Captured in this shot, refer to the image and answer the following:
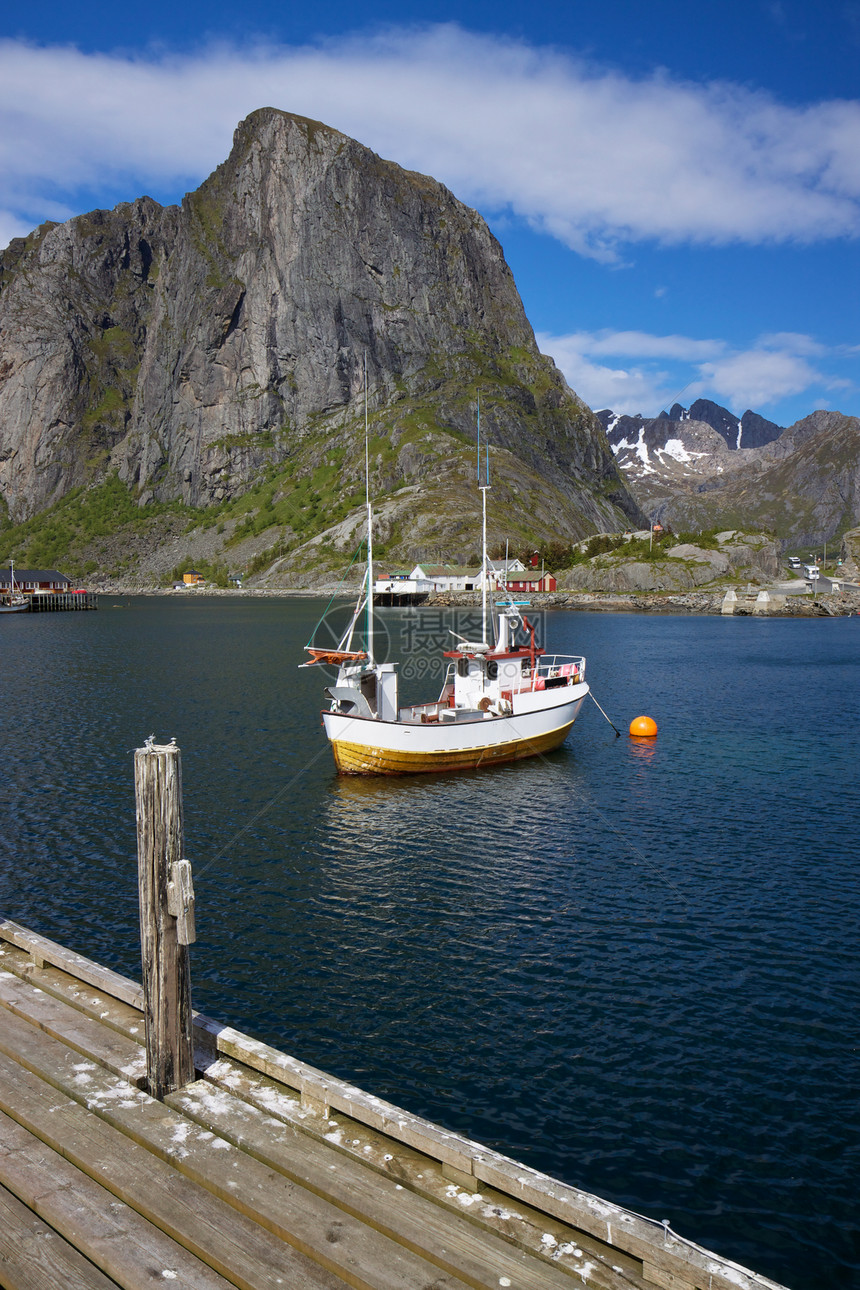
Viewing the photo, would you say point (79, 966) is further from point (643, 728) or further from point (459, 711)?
point (643, 728)

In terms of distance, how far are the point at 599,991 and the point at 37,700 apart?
51.6 meters

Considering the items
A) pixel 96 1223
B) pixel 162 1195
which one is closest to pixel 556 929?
pixel 162 1195

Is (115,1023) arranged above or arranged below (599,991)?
above

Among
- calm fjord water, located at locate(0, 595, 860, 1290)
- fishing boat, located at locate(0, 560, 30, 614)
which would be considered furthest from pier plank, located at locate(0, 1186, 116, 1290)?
fishing boat, located at locate(0, 560, 30, 614)

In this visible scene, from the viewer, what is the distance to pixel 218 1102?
9.99 meters

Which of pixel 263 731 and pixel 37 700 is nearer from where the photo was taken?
pixel 263 731

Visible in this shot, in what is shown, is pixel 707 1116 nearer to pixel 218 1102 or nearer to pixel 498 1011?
pixel 498 1011

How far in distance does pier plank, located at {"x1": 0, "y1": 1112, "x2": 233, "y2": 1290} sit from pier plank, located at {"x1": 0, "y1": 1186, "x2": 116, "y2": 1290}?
3.2 inches

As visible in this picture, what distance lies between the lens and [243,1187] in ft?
27.8

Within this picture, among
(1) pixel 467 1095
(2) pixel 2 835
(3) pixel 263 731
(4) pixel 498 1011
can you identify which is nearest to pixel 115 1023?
(1) pixel 467 1095

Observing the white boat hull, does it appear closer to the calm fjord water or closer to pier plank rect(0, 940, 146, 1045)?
the calm fjord water

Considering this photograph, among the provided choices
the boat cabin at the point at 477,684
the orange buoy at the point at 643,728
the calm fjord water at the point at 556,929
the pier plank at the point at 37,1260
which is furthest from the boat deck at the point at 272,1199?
the orange buoy at the point at 643,728

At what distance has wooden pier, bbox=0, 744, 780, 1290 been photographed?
7.55 m

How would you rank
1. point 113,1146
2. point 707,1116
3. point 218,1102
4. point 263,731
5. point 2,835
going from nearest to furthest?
point 113,1146 → point 218,1102 → point 707,1116 → point 2,835 → point 263,731
